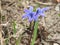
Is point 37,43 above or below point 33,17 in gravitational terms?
below

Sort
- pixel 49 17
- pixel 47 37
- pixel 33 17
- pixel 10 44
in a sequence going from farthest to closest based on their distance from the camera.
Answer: pixel 49 17 → pixel 47 37 → pixel 10 44 → pixel 33 17

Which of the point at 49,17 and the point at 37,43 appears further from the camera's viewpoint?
the point at 49,17

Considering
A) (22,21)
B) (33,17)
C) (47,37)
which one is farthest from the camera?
(22,21)

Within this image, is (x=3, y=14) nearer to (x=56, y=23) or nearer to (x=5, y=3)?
(x=5, y=3)

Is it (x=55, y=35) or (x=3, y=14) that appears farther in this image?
(x=3, y=14)

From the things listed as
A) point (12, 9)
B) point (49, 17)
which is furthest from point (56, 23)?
point (12, 9)

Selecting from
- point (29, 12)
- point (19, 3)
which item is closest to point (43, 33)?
point (29, 12)

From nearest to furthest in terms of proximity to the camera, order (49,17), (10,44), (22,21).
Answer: (10,44) → (22,21) → (49,17)

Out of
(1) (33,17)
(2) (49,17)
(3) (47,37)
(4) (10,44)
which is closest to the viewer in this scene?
(1) (33,17)

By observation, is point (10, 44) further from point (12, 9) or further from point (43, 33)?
point (12, 9)
